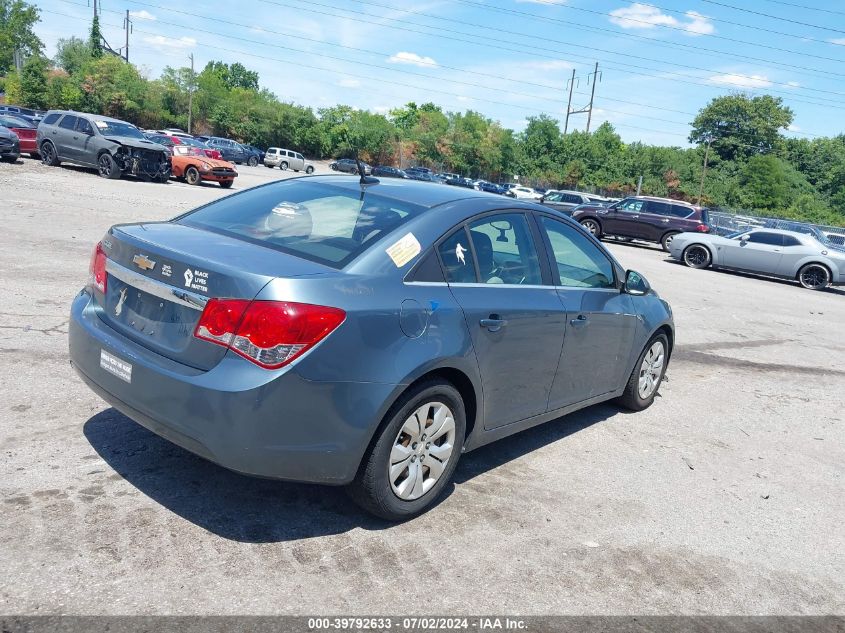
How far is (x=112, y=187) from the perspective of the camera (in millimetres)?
19750

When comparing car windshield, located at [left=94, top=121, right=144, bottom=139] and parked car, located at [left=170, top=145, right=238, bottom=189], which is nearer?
car windshield, located at [left=94, top=121, right=144, bottom=139]

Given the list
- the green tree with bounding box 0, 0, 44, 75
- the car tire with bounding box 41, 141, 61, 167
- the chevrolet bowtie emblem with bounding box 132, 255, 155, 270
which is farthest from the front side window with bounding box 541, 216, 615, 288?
the green tree with bounding box 0, 0, 44, 75

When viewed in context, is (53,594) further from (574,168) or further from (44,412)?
(574,168)

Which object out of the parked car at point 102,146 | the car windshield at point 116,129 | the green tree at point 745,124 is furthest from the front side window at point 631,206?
the green tree at point 745,124

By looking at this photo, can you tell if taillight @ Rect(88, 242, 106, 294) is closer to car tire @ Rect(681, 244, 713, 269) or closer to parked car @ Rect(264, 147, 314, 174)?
car tire @ Rect(681, 244, 713, 269)

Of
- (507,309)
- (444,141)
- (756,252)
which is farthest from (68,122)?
(444,141)

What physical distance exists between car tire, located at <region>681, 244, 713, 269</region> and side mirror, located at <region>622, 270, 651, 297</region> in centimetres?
1719

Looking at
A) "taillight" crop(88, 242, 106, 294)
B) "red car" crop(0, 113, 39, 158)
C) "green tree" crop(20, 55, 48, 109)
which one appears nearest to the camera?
"taillight" crop(88, 242, 106, 294)

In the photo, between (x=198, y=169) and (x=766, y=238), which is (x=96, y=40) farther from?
(x=766, y=238)

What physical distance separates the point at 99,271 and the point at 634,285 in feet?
12.5

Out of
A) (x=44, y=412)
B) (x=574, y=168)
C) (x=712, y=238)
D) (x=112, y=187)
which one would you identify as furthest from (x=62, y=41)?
(x=44, y=412)

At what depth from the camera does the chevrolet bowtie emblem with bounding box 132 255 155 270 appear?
11.4 ft

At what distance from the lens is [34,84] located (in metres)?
67.2

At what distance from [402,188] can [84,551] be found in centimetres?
261
